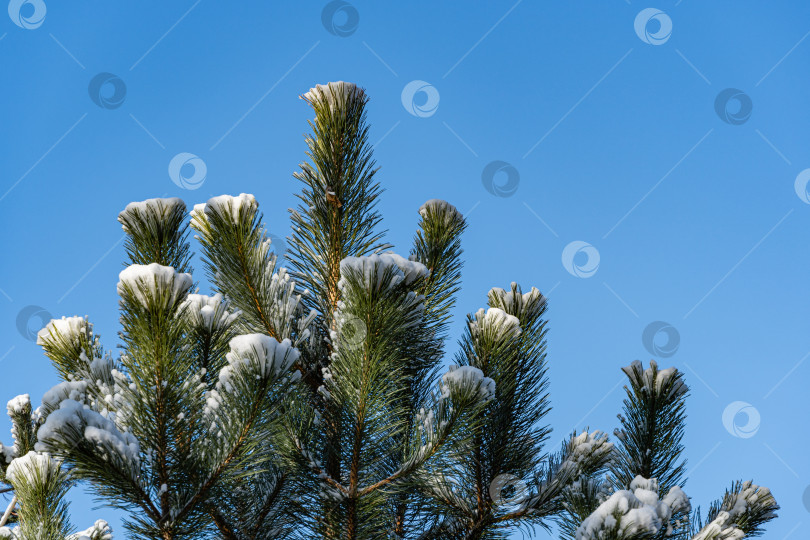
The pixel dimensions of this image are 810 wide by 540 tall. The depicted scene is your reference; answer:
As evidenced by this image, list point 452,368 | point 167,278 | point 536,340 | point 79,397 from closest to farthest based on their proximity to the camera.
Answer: point 167,278
point 79,397
point 452,368
point 536,340

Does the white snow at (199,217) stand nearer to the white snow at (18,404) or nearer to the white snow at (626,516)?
the white snow at (18,404)

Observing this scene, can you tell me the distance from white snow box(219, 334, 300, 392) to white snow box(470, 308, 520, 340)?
4.16 feet

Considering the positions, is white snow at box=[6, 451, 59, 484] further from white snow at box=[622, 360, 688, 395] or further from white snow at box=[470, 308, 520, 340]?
white snow at box=[622, 360, 688, 395]

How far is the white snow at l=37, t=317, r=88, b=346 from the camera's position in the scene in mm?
3629

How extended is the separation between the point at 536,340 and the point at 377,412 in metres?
1.29

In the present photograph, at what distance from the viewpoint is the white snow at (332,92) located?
3.81 meters

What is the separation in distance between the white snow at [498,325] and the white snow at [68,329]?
7.04ft

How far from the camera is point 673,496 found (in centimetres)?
331

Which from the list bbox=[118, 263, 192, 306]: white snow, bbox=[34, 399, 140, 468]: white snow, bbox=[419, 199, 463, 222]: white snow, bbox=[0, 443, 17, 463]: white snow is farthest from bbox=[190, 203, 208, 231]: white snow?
bbox=[0, 443, 17, 463]: white snow

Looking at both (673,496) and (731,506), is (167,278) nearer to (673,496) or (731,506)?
(673,496)

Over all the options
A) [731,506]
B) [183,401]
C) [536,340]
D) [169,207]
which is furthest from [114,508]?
[731,506]

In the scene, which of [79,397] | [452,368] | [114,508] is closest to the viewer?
[114,508]

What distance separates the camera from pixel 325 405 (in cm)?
344

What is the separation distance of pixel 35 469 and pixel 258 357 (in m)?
1.26
